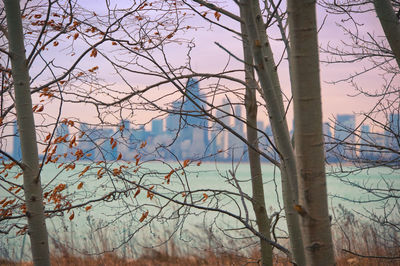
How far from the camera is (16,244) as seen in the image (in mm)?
6629

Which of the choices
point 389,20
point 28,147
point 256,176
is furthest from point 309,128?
point 256,176

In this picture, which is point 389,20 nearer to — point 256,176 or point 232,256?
point 256,176

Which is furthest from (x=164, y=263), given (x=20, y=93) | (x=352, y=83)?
(x=20, y=93)

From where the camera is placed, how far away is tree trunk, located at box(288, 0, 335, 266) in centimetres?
156

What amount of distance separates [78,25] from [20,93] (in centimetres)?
161

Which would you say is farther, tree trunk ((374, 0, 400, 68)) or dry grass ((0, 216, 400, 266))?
dry grass ((0, 216, 400, 266))

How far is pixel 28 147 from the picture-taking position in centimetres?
260

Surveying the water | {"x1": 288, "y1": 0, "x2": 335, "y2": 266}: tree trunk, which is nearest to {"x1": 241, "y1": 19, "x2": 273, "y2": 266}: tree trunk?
the water

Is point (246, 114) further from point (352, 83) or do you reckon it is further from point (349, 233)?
point (349, 233)

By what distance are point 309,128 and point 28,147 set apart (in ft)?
6.21

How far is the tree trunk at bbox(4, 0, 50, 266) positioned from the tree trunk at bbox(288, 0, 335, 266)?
179 cm

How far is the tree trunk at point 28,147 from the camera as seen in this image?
8.39ft

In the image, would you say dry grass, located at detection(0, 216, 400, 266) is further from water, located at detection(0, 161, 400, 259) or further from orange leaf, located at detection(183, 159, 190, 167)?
orange leaf, located at detection(183, 159, 190, 167)

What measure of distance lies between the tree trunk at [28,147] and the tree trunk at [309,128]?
1.79 meters
